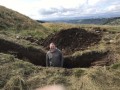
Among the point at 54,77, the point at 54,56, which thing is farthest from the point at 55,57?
the point at 54,77

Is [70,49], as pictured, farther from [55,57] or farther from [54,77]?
[54,77]

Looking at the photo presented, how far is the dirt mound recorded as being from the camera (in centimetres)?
1755

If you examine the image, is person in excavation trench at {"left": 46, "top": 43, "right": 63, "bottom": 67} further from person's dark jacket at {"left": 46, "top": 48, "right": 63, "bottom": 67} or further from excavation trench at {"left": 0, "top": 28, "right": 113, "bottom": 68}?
excavation trench at {"left": 0, "top": 28, "right": 113, "bottom": 68}

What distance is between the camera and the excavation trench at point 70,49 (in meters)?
14.7

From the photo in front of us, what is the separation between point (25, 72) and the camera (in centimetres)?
1016

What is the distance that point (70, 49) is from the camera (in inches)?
681

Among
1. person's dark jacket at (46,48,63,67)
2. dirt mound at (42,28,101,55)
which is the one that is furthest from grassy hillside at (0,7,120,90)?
person's dark jacket at (46,48,63,67)

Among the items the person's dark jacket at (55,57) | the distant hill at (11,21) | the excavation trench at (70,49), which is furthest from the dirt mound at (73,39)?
the person's dark jacket at (55,57)

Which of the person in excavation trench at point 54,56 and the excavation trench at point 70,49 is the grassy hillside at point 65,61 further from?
the person in excavation trench at point 54,56

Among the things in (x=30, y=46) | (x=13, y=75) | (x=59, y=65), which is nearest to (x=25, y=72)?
(x=13, y=75)

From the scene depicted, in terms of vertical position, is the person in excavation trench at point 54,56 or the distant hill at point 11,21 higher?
the distant hill at point 11,21

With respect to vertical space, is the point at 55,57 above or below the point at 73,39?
below

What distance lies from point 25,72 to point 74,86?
1935 millimetres

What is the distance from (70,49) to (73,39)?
1.20 m
